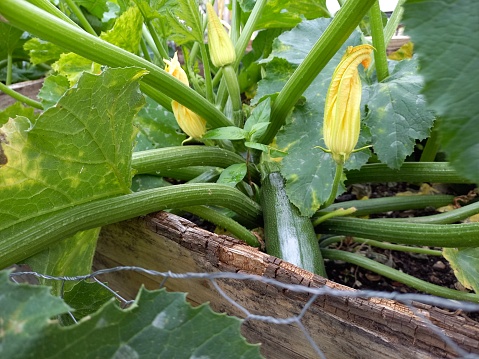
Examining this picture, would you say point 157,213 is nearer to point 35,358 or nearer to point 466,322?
point 35,358

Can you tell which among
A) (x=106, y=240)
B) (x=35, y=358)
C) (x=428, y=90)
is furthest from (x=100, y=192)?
(x=428, y=90)

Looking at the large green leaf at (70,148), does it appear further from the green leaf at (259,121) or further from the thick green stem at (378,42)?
the thick green stem at (378,42)

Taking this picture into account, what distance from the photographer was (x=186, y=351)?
498mm

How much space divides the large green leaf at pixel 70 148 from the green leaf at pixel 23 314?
27cm

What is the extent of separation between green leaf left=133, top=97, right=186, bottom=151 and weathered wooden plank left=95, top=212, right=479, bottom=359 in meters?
0.28

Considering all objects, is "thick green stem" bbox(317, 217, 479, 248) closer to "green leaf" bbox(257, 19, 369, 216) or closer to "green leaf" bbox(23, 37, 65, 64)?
"green leaf" bbox(257, 19, 369, 216)

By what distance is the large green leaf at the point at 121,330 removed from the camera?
1.48 ft

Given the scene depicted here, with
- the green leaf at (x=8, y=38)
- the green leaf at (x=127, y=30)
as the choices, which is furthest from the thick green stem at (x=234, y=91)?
the green leaf at (x=8, y=38)

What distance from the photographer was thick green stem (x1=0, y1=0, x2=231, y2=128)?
0.65m

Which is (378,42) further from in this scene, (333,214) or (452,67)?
(452,67)

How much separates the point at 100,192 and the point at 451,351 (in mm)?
560

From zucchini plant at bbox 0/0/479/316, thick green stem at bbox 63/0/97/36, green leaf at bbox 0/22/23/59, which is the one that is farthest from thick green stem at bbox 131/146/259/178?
green leaf at bbox 0/22/23/59

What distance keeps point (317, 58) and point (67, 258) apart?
0.54m

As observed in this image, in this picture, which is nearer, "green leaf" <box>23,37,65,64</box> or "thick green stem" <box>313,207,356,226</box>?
"thick green stem" <box>313,207,356,226</box>
